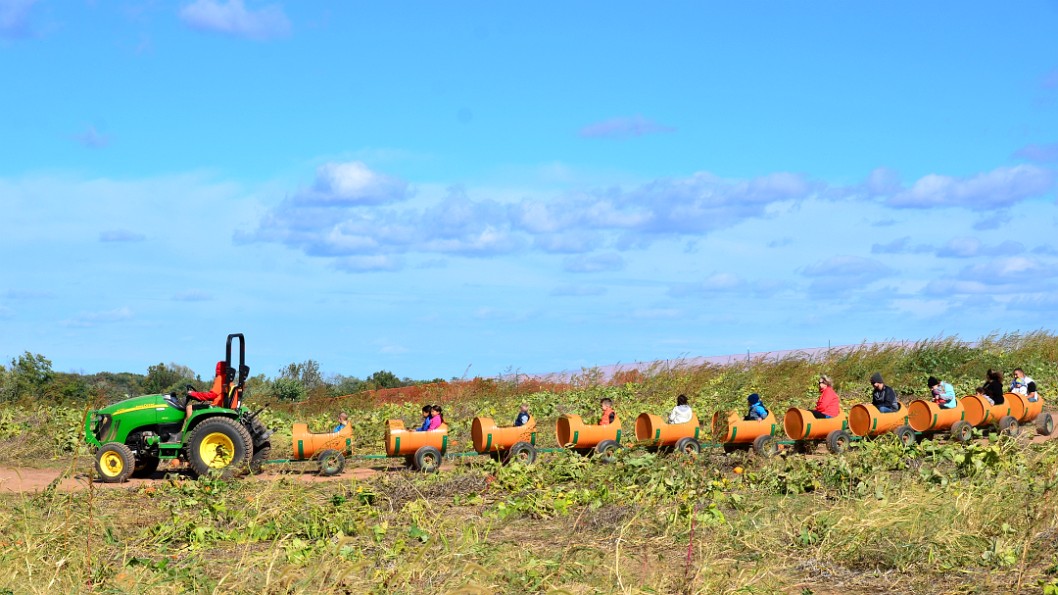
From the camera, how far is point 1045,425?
17875 mm

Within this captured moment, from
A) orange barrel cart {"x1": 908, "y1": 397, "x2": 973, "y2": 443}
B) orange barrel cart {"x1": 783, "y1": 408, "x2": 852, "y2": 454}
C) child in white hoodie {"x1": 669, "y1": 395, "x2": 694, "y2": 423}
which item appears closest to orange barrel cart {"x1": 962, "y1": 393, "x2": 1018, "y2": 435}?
orange barrel cart {"x1": 908, "y1": 397, "x2": 973, "y2": 443}

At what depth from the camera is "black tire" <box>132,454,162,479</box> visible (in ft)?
47.0

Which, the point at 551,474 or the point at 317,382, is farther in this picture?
the point at 317,382

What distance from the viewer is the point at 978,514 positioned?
9.16 metres

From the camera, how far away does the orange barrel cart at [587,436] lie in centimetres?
1449

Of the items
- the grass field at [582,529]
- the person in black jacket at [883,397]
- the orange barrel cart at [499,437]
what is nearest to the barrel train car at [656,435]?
the orange barrel cart at [499,437]

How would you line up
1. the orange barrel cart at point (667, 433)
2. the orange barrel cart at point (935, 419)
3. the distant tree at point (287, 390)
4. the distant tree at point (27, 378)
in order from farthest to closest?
the distant tree at point (287, 390), the distant tree at point (27, 378), the orange barrel cart at point (935, 419), the orange barrel cart at point (667, 433)

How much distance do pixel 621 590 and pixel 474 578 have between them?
3.43ft

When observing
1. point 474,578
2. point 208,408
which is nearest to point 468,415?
point 208,408

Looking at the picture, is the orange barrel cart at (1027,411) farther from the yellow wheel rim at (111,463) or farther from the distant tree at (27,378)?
the distant tree at (27,378)

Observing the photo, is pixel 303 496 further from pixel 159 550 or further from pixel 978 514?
pixel 978 514

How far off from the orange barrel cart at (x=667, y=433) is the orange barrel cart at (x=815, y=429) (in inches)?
59.6

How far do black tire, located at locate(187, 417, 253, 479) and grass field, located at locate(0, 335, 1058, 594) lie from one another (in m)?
0.82

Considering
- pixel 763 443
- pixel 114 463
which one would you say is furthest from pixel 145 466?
pixel 763 443
